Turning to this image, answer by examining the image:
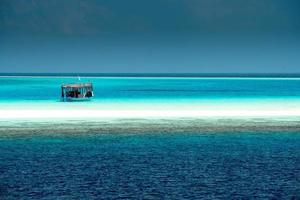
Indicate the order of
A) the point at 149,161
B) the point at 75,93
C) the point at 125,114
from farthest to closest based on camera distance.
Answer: the point at 75,93
the point at 125,114
the point at 149,161

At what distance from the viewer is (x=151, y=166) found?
1552 centimetres

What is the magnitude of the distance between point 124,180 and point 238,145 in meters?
6.13

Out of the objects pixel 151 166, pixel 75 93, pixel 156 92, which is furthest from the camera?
pixel 156 92

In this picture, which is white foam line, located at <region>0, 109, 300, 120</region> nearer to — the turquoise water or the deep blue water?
the deep blue water

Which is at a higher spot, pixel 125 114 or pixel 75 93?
pixel 75 93

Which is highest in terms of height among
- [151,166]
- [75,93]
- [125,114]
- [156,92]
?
[156,92]

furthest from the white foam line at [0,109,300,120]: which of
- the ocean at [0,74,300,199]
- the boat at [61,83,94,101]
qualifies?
the boat at [61,83,94,101]

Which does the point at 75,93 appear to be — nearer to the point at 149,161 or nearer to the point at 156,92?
the point at 156,92

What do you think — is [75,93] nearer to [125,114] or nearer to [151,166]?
[125,114]

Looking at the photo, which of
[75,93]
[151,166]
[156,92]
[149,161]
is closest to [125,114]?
[149,161]

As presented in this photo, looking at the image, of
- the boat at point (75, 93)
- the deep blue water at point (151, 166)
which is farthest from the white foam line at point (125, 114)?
the boat at point (75, 93)

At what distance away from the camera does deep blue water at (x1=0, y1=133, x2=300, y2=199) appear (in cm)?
1280

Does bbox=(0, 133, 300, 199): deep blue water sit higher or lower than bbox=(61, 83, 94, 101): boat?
lower

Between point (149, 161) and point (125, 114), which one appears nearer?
point (149, 161)
